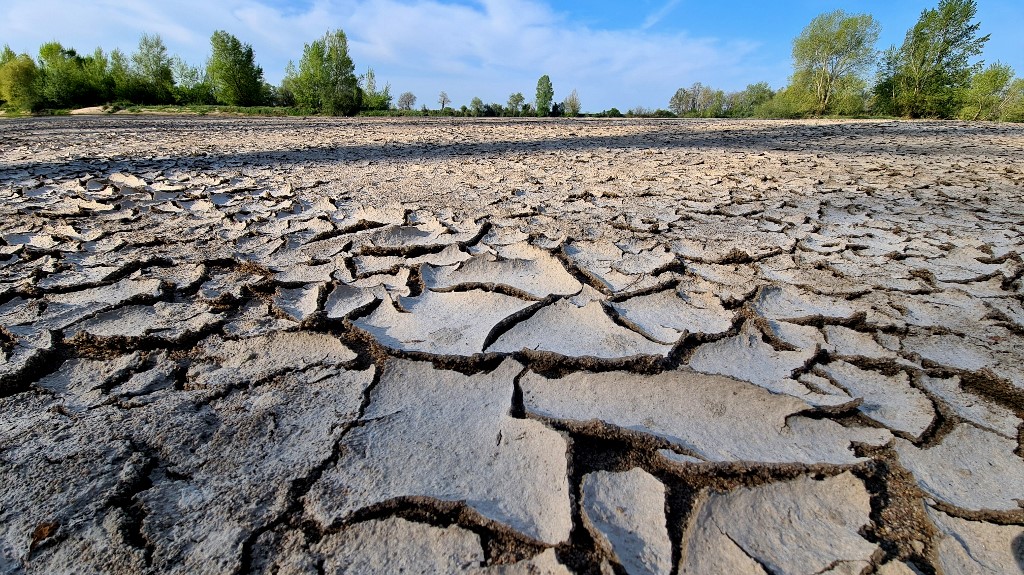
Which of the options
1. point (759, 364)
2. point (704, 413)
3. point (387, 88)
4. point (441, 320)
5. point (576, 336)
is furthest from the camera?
point (387, 88)

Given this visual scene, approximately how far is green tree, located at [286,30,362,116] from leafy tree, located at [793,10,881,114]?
22.2m

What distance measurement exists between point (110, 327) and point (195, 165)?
372 cm

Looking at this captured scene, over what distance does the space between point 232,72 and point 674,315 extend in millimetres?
28571

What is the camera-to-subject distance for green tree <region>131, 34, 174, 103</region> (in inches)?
1047

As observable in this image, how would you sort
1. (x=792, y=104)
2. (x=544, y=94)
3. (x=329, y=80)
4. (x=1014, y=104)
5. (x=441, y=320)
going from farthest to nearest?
(x=544, y=94) < (x=792, y=104) < (x=329, y=80) < (x=1014, y=104) < (x=441, y=320)

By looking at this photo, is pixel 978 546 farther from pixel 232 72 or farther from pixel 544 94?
pixel 544 94

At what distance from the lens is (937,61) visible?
16953 millimetres

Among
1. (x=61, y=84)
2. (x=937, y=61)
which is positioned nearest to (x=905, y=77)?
(x=937, y=61)

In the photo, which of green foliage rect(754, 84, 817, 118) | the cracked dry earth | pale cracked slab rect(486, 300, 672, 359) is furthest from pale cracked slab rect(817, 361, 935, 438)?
green foliage rect(754, 84, 817, 118)

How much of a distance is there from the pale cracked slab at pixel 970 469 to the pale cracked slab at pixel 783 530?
0.15 meters

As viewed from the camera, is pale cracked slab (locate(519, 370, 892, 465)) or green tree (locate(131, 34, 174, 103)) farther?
green tree (locate(131, 34, 174, 103))

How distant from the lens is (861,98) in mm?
21359

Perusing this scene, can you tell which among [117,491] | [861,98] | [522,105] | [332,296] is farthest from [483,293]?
[522,105]

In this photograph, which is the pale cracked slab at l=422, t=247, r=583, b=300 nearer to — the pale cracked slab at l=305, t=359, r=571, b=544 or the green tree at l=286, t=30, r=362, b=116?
the pale cracked slab at l=305, t=359, r=571, b=544
